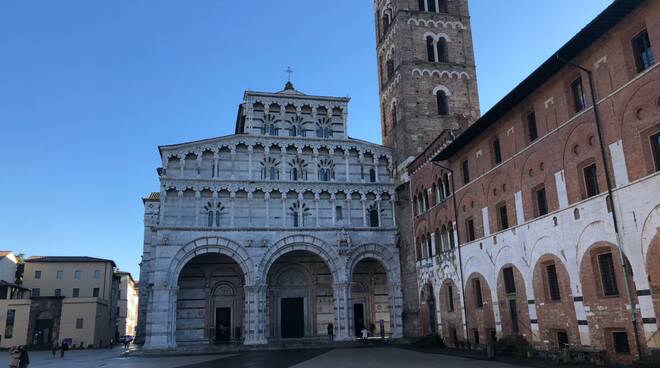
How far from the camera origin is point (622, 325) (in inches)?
638

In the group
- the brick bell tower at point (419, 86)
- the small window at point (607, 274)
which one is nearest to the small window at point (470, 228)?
the brick bell tower at point (419, 86)

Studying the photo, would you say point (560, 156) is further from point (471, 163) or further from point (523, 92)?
point (471, 163)

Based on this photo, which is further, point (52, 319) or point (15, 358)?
point (52, 319)

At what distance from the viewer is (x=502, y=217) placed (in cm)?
2433

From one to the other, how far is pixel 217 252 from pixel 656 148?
84.9 feet

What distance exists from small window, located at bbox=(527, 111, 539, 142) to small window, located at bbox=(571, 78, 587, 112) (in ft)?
8.54

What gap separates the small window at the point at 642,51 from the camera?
15.5 metres

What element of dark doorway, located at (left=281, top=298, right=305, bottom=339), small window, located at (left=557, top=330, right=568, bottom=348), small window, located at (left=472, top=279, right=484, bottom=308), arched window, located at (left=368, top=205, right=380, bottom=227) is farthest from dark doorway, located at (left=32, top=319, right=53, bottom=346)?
small window, located at (left=557, top=330, right=568, bottom=348)

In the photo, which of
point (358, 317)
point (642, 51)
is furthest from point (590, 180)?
point (358, 317)

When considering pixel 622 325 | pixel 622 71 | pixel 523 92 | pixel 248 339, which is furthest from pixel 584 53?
pixel 248 339

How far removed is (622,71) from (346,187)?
2209 cm

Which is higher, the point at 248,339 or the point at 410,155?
the point at 410,155

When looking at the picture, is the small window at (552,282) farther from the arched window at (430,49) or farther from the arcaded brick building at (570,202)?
the arched window at (430,49)

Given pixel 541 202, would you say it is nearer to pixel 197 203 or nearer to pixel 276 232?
pixel 276 232
